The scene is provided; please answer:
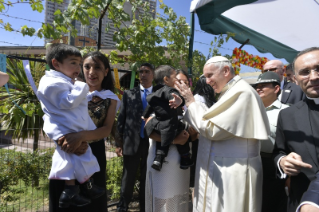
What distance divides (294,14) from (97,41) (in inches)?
209

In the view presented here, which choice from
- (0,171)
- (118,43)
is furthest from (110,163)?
(118,43)

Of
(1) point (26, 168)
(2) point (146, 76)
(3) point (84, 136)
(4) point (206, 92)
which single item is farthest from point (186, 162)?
(1) point (26, 168)

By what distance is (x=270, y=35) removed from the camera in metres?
7.02

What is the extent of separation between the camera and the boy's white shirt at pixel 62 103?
1.86 meters

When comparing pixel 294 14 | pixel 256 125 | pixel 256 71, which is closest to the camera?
pixel 256 125

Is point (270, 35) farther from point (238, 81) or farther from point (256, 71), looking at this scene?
point (238, 81)

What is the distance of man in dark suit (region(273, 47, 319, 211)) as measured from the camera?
1711 mm

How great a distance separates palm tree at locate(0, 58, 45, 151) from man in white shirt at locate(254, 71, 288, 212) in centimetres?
300

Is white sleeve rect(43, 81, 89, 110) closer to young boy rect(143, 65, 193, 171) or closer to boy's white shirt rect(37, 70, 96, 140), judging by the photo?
boy's white shirt rect(37, 70, 96, 140)

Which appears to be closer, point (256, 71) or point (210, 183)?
point (210, 183)

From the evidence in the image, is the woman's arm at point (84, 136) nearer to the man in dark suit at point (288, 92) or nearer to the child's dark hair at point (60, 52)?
the child's dark hair at point (60, 52)

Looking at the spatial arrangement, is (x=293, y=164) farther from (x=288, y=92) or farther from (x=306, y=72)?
(x=288, y=92)

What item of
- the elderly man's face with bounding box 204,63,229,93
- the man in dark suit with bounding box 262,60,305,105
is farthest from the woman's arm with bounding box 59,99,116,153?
the man in dark suit with bounding box 262,60,305,105

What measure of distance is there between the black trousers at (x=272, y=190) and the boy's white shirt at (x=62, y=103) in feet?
6.80
